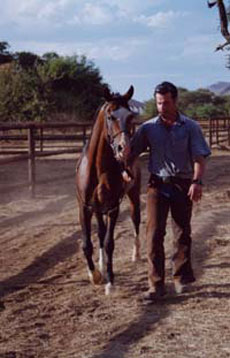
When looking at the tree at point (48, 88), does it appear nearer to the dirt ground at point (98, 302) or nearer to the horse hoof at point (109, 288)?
the dirt ground at point (98, 302)

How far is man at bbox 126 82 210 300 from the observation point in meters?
5.75

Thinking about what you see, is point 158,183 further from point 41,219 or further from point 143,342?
point 41,219

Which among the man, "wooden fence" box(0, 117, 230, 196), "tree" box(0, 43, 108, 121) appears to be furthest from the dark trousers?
"tree" box(0, 43, 108, 121)

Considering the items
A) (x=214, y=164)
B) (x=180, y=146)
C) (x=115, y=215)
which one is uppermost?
(x=180, y=146)

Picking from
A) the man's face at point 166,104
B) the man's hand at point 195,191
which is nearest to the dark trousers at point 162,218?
the man's hand at point 195,191

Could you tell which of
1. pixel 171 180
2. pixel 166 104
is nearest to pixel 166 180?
pixel 171 180

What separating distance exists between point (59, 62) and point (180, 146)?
3479 centimetres

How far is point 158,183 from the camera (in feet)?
19.6

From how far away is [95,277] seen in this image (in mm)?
6402

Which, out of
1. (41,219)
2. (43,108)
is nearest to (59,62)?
(43,108)

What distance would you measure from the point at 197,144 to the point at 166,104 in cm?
41

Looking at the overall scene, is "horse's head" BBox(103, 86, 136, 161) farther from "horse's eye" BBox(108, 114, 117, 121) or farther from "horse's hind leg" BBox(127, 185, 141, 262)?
"horse's hind leg" BBox(127, 185, 141, 262)

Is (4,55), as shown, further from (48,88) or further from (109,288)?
(109,288)

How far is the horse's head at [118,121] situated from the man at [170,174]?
0.17m
